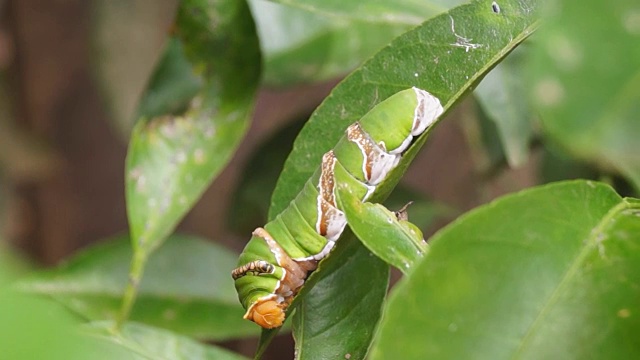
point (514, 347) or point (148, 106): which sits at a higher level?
point (514, 347)

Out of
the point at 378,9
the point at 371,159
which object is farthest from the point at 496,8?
the point at 378,9

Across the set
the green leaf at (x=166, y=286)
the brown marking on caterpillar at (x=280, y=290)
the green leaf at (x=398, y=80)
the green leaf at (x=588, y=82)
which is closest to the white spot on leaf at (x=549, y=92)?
the green leaf at (x=588, y=82)

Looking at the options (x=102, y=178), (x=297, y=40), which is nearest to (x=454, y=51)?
(x=297, y=40)

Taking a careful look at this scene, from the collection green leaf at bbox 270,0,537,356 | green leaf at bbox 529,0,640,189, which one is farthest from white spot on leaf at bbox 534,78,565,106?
green leaf at bbox 270,0,537,356

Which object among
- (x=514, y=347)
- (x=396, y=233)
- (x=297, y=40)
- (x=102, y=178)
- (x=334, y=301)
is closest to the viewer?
(x=514, y=347)

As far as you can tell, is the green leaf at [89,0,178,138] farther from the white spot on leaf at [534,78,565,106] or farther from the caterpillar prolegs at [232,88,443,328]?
the white spot on leaf at [534,78,565,106]

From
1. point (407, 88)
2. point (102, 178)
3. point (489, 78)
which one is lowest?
point (102, 178)

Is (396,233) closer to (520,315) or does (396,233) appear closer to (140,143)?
(520,315)
